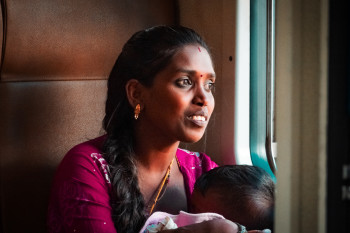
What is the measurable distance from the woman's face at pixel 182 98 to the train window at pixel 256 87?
13.9 inches

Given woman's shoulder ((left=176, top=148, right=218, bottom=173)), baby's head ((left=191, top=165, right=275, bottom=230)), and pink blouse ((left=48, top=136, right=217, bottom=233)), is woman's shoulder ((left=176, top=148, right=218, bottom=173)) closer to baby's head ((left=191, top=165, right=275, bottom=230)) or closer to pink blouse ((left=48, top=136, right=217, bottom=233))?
baby's head ((left=191, top=165, right=275, bottom=230))

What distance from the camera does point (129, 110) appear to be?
6.82ft

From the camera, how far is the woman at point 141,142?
179 centimetres

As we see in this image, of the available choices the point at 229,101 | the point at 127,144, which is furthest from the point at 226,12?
the point at 127,144

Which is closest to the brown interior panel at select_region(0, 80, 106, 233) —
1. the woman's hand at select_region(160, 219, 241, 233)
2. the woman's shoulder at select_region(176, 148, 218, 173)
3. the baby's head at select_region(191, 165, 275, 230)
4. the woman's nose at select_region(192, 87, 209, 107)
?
the woman's shoulder at select_region(176, 148, 218, 173)

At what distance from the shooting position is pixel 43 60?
2.13 m

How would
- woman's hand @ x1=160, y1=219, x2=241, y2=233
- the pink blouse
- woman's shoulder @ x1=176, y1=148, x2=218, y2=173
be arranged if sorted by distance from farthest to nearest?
woman's shoulder @ x1=176, y1=148, x2=218, y2=173, the pink blouse, woman's hand @ x1=160, y1=219, x2=241, y2=233

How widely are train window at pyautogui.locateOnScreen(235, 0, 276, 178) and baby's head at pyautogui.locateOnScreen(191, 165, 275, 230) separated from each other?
0.39 m

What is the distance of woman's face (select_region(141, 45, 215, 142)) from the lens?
189 centimetres

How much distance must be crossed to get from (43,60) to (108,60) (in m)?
0.32

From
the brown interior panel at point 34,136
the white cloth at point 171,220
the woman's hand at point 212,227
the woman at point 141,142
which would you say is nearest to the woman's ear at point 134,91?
the woman at point 141,142

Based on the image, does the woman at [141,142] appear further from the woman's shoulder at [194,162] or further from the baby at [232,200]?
the baby at [232,200]

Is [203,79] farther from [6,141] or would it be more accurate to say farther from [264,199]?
[6,141]

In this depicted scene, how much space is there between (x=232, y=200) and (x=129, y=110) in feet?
1.96
